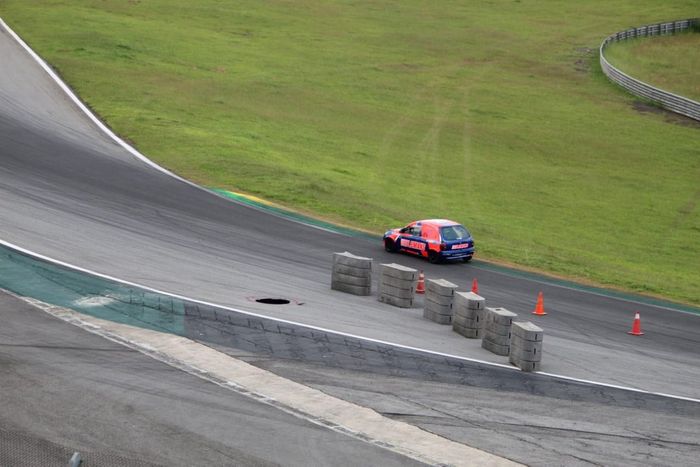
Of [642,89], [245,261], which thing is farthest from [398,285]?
[642,89]

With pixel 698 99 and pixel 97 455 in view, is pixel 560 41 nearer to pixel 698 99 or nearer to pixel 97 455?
pixel 698 99

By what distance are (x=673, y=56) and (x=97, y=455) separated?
68834 millimetres

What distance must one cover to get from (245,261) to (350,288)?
10.9 ft

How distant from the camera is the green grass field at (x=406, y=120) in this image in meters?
36.4

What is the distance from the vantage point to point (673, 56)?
74625mm

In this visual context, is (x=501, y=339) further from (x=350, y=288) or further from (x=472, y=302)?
(x=350, y=288)

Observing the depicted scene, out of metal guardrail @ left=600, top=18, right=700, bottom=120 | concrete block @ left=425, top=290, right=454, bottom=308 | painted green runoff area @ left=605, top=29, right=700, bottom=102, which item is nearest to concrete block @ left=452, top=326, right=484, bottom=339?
concrete block @ left=425, top=290, right=454, bottom=308

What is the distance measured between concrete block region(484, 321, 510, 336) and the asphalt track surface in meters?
0.54

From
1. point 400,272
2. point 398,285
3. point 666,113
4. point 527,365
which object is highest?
point 666,113

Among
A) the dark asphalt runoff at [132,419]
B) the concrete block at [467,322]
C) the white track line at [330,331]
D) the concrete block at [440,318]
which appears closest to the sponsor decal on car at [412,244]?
the concrete block at [440,318]

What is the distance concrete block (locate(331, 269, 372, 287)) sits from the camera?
25266 millimetres

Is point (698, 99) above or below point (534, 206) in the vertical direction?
above

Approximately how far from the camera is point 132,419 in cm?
1478

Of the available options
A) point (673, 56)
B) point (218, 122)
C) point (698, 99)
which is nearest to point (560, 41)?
point (673, 56)
